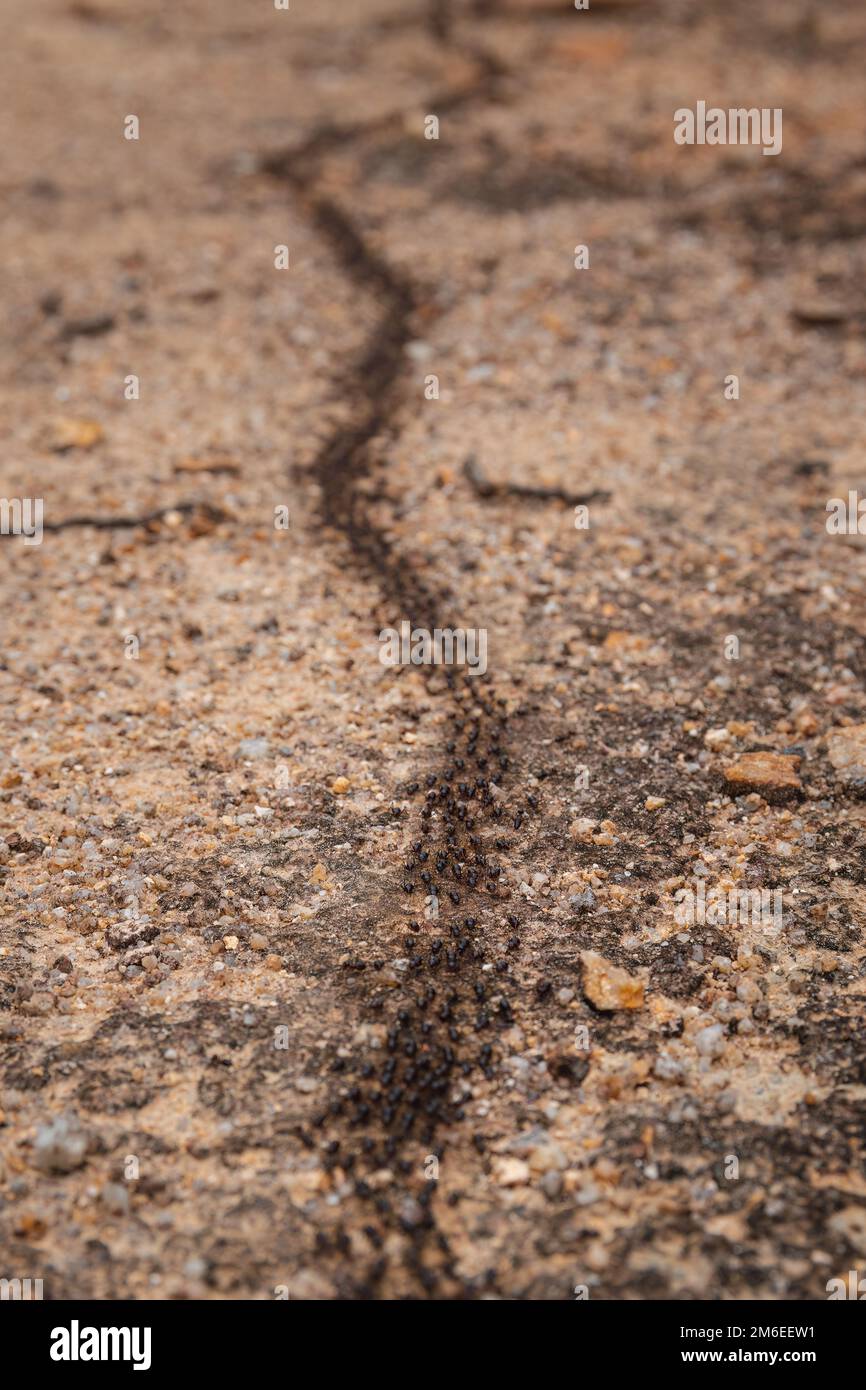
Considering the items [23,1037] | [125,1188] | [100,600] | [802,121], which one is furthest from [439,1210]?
[802,121]

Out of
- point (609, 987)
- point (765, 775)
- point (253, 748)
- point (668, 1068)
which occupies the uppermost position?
point (253, 748)

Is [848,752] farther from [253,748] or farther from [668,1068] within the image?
[253,748]

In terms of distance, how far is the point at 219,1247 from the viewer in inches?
80.1

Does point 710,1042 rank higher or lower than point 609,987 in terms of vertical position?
lower

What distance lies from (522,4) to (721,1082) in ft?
21.2

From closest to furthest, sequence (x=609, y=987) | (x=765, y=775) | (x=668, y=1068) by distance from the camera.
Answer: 1. (x=668, y=1068)
2. (x=609, y=987)
3. (x=765, y=775)

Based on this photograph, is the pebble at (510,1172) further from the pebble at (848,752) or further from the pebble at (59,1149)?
the pebble at (848,752)

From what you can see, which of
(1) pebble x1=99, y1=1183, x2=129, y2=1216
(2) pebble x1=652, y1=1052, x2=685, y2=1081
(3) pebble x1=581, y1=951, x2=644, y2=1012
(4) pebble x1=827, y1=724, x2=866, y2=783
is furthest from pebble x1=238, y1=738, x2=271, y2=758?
(4) pebble x1=827, y1=724, x2=866, y2=783

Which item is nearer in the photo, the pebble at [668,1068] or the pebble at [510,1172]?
the pebble at [510,1172]

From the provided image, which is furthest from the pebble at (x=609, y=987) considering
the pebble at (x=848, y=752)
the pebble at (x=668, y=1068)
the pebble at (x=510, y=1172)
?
the pebble at (x=848, y=752)

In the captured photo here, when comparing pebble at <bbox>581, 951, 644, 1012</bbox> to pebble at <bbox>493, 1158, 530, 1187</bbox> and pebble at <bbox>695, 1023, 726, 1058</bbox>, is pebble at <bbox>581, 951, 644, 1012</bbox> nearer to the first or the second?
pebble at <bbox>695, 1023, 726, 1058</bbox>

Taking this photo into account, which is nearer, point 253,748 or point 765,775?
point 765,775

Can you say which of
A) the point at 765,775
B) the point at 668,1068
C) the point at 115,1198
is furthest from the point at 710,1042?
the point at 115,1198

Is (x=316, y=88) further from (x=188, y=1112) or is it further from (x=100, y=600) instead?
(x=188, y=1112)
